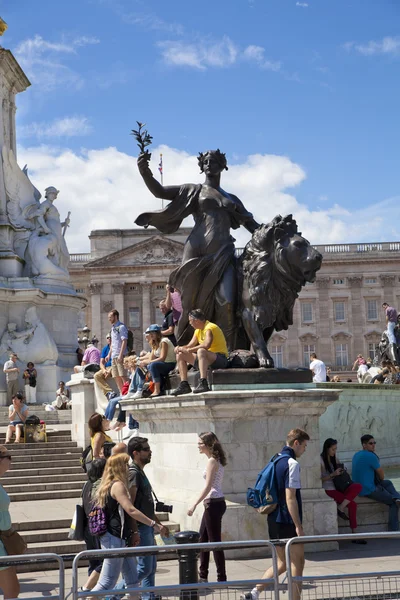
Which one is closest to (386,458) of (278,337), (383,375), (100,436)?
(383,375)

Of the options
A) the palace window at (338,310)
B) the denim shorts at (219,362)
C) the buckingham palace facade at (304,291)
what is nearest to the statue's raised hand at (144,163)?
the denim shorts at (219,362)

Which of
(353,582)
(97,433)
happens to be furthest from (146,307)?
(353,582)

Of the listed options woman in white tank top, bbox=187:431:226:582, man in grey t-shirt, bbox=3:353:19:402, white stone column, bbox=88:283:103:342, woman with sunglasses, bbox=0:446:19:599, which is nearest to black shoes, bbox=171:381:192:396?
woman in white tank top, bbox=187:431:226:582

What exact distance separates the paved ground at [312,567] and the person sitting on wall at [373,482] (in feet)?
3.76

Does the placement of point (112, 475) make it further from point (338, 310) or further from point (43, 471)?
point (338, 310)

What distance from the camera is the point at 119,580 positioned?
6.15m

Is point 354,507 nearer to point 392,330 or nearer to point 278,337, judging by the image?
point 392,330

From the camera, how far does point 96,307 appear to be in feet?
268

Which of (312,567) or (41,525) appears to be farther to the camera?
(41,525)

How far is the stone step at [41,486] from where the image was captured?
1196cm

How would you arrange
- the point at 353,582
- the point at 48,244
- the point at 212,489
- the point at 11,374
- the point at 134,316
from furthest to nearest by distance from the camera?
1. the point at 134,316
2. the point at 48,244
3. the point at 11,374
4. the point at 212,489
5. the point at 353,582

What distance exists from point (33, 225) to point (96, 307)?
57461 mm

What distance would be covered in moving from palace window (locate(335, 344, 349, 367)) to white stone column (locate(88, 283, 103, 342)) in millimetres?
21320

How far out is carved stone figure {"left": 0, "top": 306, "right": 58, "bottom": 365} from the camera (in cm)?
2241
